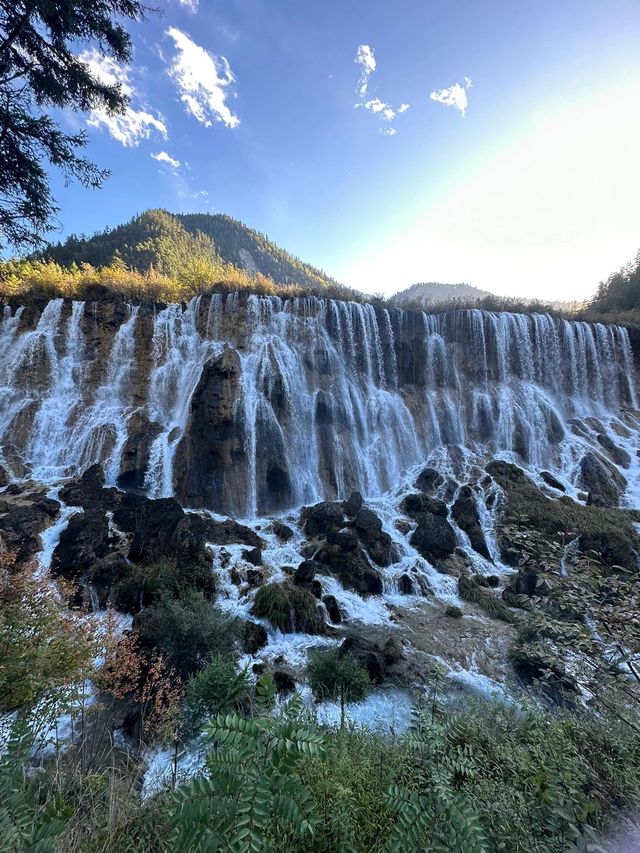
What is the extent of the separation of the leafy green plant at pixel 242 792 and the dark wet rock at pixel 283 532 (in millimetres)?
16238

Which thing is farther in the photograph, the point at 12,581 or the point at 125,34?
the point at 125,34

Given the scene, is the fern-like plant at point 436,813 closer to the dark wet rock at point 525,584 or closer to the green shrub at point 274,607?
the green shrub at point 274,607

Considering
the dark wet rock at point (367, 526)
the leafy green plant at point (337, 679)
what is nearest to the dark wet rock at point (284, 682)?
the leafy green plant at point (337, 679)

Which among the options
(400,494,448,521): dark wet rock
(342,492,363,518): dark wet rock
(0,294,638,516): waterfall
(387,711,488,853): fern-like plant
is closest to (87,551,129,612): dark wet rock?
(0,294,638,516): waterfall

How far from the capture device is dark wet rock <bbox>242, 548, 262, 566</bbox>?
1523 cm

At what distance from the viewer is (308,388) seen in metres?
26.3

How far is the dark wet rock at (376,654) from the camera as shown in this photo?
9.91m

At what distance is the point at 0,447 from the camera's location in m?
19.7

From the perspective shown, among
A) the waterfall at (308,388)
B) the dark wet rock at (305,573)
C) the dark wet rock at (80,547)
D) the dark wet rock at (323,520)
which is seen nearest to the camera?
the dark wet rock at (80,547)

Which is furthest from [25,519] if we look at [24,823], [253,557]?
[24,823]

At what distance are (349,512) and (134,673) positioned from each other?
13294 millimetres

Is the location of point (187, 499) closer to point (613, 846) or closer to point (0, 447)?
point (0, 447)

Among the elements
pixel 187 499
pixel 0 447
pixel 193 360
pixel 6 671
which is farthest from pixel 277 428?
pixel 6 671

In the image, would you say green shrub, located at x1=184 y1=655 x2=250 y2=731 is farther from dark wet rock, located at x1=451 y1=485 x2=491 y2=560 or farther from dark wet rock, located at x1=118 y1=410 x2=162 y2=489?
dark wet rock, located at x1=118 y1=410 x2=162 y2=489
